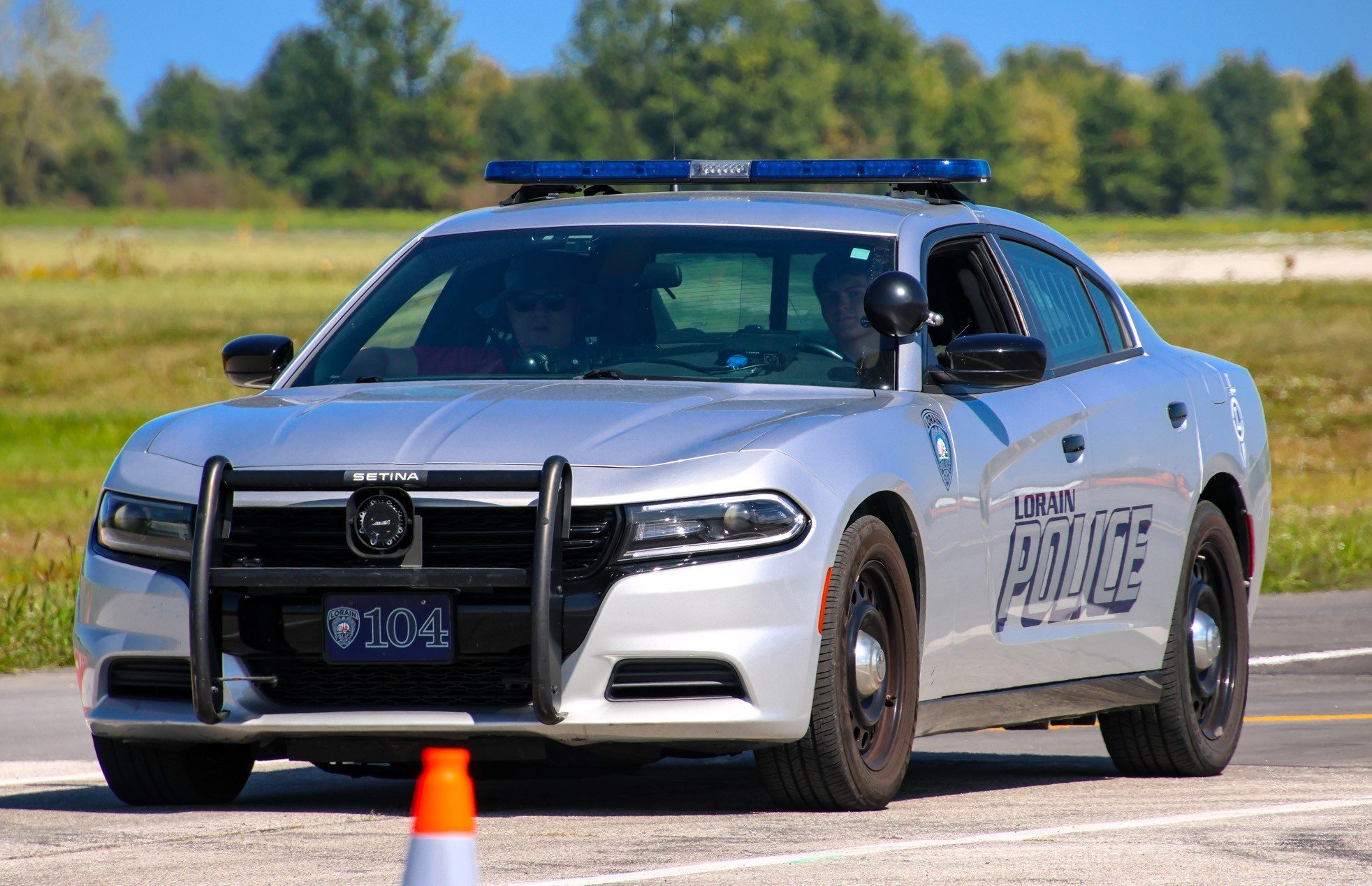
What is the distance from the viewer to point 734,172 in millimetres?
8336

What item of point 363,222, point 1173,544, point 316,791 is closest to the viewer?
point 316,791

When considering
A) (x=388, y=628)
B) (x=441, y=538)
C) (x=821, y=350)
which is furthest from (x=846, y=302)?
(x=388, y=628)

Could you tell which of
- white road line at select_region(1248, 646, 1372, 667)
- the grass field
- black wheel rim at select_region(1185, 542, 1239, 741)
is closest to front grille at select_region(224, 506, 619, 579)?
black wheel rim at select_region(1185, 542, 1239, 741)

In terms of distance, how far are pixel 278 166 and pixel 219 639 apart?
133 m

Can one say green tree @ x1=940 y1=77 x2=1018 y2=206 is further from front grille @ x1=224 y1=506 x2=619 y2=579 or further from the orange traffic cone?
the orange traffic cone

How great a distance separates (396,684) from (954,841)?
4.60 ft

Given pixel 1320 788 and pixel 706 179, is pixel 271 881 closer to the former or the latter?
pixel 1320 788

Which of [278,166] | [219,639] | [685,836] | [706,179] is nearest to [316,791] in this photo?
[219,639]

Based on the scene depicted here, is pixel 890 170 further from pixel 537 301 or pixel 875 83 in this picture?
pixel 875 83

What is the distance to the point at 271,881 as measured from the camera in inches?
203

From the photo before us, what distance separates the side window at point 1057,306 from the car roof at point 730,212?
30 cm

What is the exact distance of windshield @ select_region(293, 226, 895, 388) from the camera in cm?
698

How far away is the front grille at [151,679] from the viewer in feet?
20.4

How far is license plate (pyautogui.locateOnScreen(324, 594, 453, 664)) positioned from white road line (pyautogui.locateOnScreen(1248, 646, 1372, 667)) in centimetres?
669
